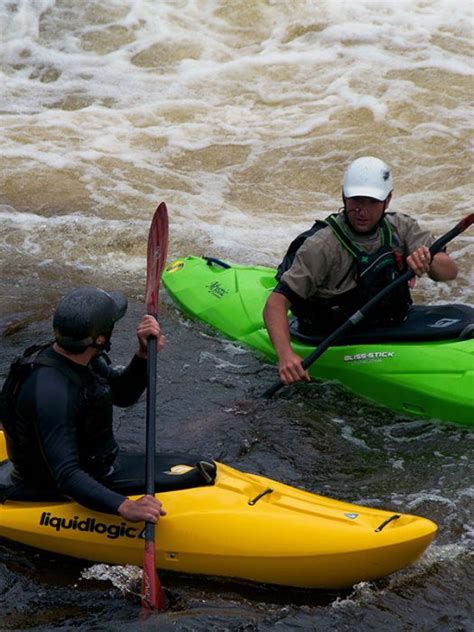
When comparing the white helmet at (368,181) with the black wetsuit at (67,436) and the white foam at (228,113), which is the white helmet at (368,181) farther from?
the white foam at (228,113)

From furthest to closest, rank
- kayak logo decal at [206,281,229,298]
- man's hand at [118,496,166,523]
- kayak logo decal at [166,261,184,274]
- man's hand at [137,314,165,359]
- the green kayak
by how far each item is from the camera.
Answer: kayak logo decal at [166,261,184,274] → kayak logo decal at [206,281,229,298] → the green kayak → man's hand at [137,314,165,359] → man's hand at [118,496,166,523]

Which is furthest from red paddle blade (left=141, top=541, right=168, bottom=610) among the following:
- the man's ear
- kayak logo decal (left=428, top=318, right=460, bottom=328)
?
kayak logo decal (left=428, top=318, right=460, bottom=328)

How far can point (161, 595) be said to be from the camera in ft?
11.8

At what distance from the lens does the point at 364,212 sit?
4.84 m

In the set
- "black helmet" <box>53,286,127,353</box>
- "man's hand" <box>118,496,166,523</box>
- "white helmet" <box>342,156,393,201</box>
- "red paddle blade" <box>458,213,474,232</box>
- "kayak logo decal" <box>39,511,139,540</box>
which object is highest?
"white helmet" <box>342,156,393,201</box>

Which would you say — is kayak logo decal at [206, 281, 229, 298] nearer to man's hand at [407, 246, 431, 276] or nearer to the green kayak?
the green kayak

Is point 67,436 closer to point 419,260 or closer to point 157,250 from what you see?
point 157,250

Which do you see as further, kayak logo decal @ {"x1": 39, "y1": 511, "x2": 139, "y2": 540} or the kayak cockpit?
the kayak cockpit

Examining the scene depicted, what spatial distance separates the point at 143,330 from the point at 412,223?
173 cm

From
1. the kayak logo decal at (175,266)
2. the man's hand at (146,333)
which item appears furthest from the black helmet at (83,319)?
the kayak logo decal at (175,266)

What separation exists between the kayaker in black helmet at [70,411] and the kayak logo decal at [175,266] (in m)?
2.98

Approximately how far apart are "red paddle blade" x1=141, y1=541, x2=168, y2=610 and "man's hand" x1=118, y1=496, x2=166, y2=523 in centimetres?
11

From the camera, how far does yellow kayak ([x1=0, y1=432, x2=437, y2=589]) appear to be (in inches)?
141

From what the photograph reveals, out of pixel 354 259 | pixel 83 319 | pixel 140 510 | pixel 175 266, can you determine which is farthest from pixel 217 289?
pixel 140 510
